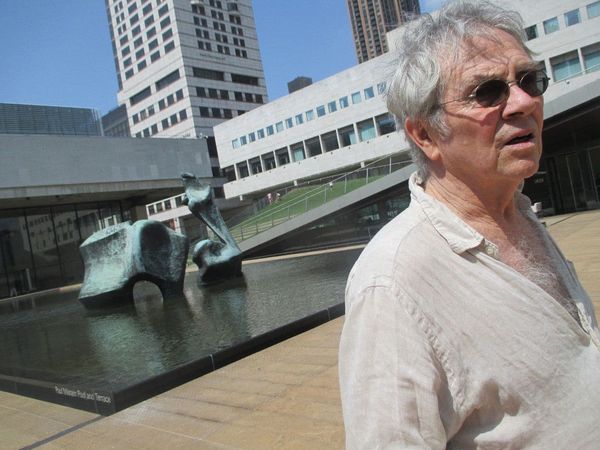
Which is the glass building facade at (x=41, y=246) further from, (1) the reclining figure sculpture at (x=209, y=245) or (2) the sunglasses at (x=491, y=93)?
(2) the sunglasses at (x=491, y=93)

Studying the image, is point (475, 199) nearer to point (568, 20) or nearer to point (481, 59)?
point (481, 59)

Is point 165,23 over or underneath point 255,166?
over

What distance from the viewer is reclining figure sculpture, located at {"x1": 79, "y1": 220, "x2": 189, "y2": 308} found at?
10.4 metres

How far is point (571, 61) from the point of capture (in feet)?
120

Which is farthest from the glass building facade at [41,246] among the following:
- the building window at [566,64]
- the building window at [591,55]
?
the building window at [591,55]

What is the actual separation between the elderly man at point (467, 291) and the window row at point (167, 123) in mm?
73611

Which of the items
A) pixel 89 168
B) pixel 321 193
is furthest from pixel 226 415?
pixel 89 168

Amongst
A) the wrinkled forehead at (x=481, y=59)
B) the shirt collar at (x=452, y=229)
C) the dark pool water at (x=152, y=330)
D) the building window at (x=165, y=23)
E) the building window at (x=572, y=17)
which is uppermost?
the building window at (x=165, y=23)

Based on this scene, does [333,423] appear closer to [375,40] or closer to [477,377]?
[477,377]

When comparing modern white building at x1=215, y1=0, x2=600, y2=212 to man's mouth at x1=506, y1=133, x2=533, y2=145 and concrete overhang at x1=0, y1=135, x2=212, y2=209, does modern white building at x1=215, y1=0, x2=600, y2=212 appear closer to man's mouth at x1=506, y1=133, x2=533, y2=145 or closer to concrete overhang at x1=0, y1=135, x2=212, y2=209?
concrete overhang at x1=0, y1=135, x2=212, y2=209

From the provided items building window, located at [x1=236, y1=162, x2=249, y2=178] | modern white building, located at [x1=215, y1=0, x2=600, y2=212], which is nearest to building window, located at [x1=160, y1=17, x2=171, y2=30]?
modern white building, located at [x1=215, y1=0, x2=600, y2=212]

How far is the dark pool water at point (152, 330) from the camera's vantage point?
5.09 m

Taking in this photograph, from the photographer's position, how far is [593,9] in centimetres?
3531

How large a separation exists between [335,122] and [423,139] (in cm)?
5101
